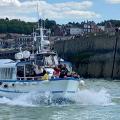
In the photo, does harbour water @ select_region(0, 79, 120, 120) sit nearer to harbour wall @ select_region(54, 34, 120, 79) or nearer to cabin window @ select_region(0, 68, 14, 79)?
cabin window @ select_region(0, 68, 14, 79)

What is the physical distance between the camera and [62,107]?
907 inches

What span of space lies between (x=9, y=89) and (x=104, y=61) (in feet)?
85.5

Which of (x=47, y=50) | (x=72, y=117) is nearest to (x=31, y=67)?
(x=47, y=50)

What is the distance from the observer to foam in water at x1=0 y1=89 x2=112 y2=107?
933 inches

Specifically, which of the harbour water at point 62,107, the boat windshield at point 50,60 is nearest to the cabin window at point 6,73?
the harbour water at point 62,107

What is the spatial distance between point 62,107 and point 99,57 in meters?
29.1

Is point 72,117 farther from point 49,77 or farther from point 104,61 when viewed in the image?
point 104,61

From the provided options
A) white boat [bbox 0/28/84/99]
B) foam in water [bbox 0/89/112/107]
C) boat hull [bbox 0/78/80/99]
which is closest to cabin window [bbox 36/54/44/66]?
white boat [bbox 0/28/84/99]

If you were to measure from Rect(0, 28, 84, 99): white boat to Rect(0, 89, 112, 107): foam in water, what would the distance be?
0.28 meters

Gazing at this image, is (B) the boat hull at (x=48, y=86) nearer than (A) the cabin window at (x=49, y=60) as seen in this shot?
Yes

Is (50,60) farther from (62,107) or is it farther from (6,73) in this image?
(62,107)

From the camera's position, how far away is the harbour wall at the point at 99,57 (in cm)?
4853

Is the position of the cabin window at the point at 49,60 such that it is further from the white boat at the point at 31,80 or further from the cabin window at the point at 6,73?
the cabin window at the point at 6,73

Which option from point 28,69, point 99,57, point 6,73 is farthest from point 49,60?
point 99,57
